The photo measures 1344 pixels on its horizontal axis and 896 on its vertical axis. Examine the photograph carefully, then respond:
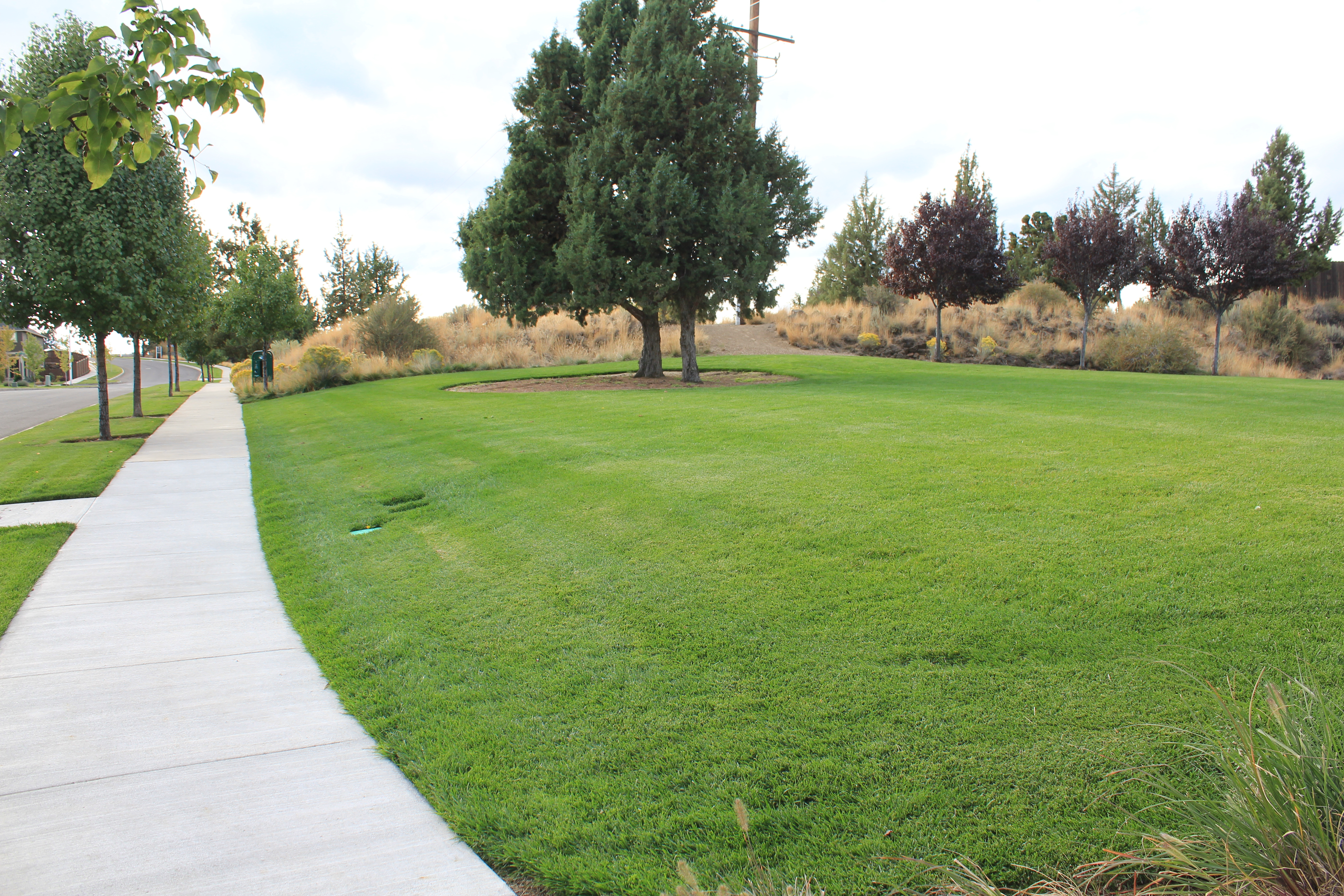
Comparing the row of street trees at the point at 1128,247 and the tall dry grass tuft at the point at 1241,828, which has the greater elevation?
the row of street trees at the point at 1128,247

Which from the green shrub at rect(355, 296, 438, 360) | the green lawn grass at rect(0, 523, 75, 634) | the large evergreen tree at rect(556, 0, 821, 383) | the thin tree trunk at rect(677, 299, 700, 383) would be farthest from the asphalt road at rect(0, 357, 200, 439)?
the thin tree trunk at rect(677, 299, 700, 383)

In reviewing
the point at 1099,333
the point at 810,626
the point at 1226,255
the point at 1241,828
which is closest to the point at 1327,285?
the point at 1099,333

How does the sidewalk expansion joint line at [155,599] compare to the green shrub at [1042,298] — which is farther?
the green shrub at [1042,298]

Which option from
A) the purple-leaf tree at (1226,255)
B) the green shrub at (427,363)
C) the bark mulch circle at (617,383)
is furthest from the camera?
the green shrub at (427,363)

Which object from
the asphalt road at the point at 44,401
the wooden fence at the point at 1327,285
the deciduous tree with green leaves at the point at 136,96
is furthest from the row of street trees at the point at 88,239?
the wooden fence at the point at 1327,285

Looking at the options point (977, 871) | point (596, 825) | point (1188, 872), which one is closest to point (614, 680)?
point (596, 825)

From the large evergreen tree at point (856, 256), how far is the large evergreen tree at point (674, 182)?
17752 millimetres

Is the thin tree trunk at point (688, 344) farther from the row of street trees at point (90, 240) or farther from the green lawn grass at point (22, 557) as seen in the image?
the green lawn grass at point (22, 557)

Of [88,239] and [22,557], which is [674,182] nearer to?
[88,239]

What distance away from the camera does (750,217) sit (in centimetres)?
1709

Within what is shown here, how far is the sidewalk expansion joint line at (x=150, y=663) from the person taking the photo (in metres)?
Answer: 4.01

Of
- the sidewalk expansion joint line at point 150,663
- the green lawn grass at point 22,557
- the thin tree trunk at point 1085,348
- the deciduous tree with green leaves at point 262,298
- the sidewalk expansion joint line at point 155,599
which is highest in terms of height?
the deciduous tree with green leaves at point 262,298

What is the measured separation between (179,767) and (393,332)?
3011cm

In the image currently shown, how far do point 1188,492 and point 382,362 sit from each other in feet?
88.2
